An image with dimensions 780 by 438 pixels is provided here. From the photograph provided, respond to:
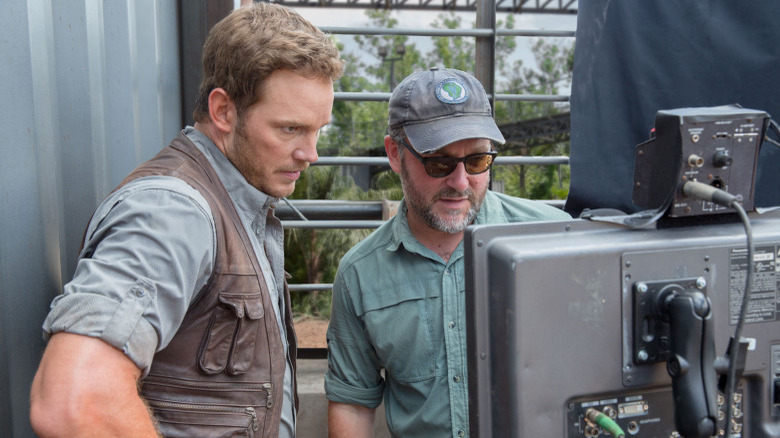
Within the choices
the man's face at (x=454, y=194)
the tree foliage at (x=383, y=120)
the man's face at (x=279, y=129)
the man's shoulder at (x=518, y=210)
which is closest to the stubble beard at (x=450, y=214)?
the man's face at (x=454, y=194)

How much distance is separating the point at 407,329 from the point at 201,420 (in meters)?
0.71

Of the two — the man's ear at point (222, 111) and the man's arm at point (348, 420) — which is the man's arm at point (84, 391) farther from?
the man's arm at point (348, 420)

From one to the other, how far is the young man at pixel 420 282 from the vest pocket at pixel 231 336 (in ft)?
1.79

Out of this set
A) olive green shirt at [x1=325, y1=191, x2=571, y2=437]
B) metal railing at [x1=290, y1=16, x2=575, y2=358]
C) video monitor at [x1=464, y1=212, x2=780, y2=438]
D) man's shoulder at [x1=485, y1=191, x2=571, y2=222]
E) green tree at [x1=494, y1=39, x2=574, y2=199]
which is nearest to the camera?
video monitor at [x1=464, y1=212, x2=780, y2=438]

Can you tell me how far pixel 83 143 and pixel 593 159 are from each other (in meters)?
2.26

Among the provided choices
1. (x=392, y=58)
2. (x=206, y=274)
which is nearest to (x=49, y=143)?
(x=206, y=274)

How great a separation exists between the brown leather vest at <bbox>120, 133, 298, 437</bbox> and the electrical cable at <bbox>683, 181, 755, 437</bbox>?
1.00 meters

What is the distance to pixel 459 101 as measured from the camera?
2.08 metres

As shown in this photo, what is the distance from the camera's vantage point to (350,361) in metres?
2.14

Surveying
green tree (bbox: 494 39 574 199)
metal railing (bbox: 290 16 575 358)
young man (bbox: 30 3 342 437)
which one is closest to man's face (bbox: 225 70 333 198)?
young man (bbox: 30 3 342 437)

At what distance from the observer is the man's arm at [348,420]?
2143 mm

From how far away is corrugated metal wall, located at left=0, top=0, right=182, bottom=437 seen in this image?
1.47 metres

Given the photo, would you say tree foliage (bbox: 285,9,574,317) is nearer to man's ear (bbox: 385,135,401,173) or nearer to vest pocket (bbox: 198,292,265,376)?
man's ear (bbox: 385,135,401,173)

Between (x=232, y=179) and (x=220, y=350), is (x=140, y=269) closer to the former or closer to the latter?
(x=220, y=350)
